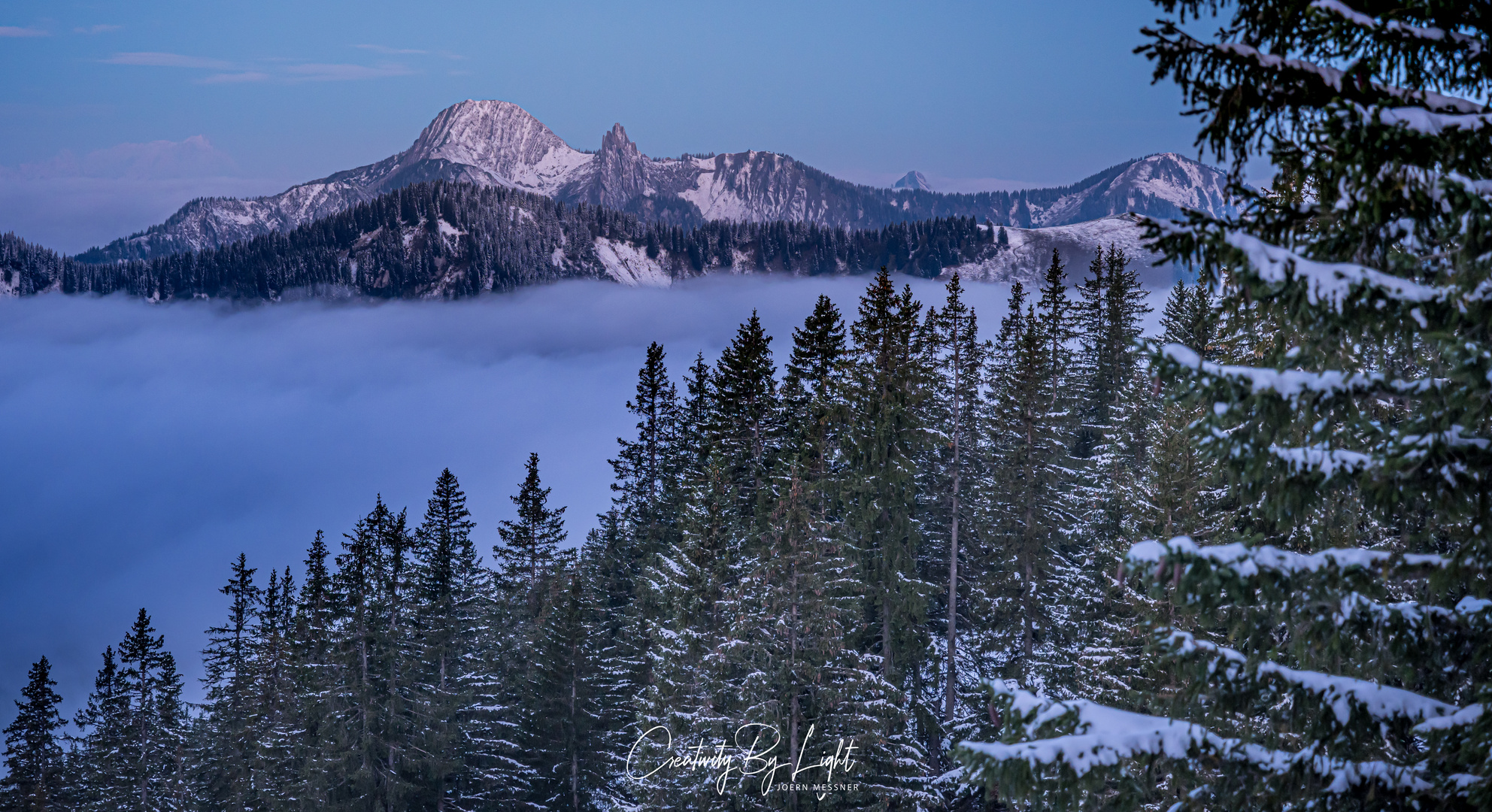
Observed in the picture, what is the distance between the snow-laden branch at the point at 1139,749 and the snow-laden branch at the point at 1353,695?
31 centimetres

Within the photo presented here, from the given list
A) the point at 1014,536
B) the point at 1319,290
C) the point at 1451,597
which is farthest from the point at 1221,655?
the point at 1014,536

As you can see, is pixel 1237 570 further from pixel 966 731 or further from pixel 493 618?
pixel 493 618

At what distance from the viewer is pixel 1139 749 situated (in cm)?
532

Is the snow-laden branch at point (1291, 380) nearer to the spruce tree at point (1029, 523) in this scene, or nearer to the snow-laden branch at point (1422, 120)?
the snow-laden branch at point (1422, 120)

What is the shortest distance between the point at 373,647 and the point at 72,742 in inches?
1623

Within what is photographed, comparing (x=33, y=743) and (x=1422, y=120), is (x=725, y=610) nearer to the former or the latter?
(x=1422, y=120)

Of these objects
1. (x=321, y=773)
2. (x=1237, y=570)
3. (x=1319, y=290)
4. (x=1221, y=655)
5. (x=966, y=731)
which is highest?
(x=1319, y=290)

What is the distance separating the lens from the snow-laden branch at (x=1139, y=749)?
5141mm

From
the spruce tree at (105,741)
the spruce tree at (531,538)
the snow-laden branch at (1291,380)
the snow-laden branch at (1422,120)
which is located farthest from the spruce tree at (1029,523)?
the spruce tree at (105,741)

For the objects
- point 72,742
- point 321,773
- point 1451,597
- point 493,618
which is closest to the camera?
point 1451,597

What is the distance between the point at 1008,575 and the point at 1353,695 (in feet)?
84.3

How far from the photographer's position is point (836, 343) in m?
32.7
